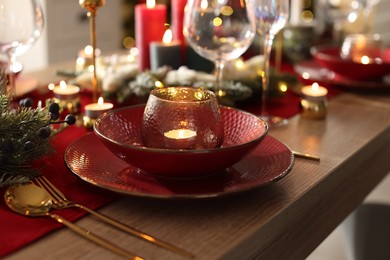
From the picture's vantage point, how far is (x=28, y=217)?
0.70 metres

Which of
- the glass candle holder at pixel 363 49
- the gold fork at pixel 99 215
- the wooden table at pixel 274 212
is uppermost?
the glass candle holder at pixel 363 49

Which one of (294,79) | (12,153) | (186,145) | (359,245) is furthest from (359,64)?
(12,153)

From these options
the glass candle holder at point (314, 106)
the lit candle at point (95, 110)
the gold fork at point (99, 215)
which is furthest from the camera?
the glass candle holder at point (314, 106)

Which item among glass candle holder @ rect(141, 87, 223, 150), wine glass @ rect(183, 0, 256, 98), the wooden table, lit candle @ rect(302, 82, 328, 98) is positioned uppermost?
wine glass @ rect(183, 0, 256, 98)

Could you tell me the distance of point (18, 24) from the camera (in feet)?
3.40

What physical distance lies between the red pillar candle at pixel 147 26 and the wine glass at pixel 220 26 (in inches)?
13.0

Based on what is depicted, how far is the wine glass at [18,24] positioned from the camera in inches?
40.3

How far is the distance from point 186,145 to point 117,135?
0.39ft

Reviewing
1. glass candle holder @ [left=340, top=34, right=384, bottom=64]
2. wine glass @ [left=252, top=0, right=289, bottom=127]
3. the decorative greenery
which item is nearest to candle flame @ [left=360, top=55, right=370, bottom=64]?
glass candle holder @ [left=340, top=34, right=384, bottom=64]

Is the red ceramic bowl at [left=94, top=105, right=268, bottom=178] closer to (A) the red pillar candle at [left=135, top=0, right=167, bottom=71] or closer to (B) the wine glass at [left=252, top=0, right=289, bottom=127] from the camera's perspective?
(B) the wine glass at [left=252, top=0, right=289, bottom=127]

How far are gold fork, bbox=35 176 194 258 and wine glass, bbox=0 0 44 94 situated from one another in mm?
297

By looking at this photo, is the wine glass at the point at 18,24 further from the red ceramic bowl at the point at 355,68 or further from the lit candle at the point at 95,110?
the red ceramic bowl at the point at 355,68

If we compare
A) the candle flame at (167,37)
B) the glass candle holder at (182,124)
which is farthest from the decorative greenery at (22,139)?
the candle flame at (167,37)

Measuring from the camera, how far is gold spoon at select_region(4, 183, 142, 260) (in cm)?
68
